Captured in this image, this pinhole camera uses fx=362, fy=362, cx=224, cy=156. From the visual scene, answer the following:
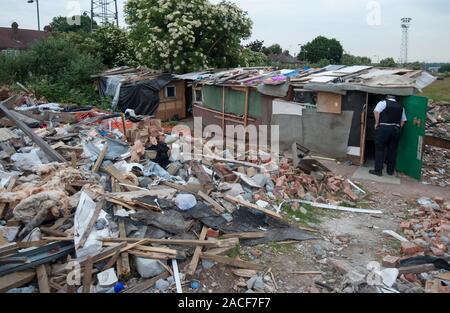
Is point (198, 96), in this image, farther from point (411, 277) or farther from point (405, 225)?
point (411, 277)

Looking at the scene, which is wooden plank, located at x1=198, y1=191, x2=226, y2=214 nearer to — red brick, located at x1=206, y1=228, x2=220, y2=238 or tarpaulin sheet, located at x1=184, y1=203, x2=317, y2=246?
tarpaulin sheet, located at x1=184, y1=203, x2=317, y2=246

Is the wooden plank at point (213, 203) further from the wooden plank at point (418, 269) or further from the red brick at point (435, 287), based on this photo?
the red brick at point (435, 287)

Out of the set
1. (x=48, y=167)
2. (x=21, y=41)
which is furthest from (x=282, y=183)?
(x=21, y=41)

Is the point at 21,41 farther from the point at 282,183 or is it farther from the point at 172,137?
the point at 282,183

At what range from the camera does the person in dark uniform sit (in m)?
8.38

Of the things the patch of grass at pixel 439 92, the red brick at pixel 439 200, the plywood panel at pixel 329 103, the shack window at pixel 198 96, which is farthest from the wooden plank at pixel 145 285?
the patch of grass at pixel 439 92

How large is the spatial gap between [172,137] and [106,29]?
1682 centimetres

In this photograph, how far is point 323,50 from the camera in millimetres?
47938

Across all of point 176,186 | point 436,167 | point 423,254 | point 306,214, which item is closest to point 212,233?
point 176,186

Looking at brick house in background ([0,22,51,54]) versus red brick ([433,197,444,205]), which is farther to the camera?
brick house in background ([0,22,51,54])

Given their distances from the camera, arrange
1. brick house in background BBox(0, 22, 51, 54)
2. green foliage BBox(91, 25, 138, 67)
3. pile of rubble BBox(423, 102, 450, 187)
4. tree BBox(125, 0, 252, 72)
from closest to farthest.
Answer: pile of rubble BBox(423, 102, 450, 187) < tree BBox(125, 0, 252, 72) < green foliage BBox(91, 25, 138, 67) < brick house in background BBox(0, 22, 51, 54)

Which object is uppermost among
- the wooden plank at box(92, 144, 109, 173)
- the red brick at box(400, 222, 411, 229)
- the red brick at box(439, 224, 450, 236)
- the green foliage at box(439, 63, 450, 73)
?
the green foliage at box(439, 63, 450, 73)

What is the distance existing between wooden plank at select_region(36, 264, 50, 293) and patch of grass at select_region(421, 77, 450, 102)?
17651 millimetres

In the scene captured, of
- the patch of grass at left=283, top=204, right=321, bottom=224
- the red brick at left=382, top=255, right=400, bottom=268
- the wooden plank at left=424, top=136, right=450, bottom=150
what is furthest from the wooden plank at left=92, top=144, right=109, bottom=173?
the wooden plank at left=424, top=136, right=450, bottom=150
